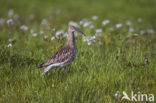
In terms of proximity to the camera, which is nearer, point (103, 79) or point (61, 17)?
point (103, 79)

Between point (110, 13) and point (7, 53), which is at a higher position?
point (110, 13)

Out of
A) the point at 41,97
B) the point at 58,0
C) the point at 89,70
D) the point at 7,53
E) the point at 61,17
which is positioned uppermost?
the point at 58,0

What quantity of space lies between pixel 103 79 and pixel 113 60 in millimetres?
814

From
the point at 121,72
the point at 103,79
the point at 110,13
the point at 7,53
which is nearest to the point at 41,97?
the point at 103,79

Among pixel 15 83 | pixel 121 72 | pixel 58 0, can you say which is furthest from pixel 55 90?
pixel 58 0

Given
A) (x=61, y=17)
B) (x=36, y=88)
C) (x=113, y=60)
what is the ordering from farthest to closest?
(x=61, y=17), (x=113, y=60), (x=36, y=88)

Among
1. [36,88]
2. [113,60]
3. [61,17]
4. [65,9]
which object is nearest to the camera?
[36,88]

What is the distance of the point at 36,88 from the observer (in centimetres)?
468

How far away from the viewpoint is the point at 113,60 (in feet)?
18.4

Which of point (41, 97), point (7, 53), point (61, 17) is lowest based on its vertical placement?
point (41, 97)

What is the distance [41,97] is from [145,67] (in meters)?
2.07

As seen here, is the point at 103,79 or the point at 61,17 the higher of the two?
the point at 61,17

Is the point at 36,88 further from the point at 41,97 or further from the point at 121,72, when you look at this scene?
the point at 121,72

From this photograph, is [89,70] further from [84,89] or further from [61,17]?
[61,17]
